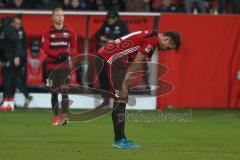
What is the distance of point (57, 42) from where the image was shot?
14094mm

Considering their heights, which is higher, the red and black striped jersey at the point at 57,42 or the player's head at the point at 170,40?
the player's head at the point at 170,40

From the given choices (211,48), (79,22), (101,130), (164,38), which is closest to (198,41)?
(211,48)

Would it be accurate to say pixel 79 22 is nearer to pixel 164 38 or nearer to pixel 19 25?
pixel 19 25

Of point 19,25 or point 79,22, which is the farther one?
point 79,22

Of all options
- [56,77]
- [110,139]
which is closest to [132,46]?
[110,139]

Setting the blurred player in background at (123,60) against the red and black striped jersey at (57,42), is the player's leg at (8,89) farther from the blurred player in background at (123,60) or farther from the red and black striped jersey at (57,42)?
the blurred player in background at (123,60)

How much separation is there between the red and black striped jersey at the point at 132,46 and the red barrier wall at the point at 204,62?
7.36 metres

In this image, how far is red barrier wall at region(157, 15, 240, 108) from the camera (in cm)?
1814

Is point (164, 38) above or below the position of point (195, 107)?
above

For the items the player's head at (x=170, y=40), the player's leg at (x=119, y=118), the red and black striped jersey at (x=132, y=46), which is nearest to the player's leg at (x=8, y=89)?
the red and black striped jersey at (x=132, y=46)

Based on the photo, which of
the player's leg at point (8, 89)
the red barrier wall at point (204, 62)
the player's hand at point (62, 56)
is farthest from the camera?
the red barrier wall at point (204, 62)

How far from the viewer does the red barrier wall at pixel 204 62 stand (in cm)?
1814

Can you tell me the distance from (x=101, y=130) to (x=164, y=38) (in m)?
3.27

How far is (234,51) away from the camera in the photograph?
18.4 m
